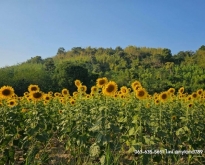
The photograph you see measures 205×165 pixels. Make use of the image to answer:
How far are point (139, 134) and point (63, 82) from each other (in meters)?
27.2

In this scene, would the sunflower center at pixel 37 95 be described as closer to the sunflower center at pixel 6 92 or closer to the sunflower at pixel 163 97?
the sunflower center at pixel 6 92

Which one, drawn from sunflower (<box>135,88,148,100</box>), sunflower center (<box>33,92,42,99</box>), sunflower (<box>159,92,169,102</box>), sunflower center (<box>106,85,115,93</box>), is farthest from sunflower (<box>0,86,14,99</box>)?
sunflower (<box>159,92,169,102</box>)

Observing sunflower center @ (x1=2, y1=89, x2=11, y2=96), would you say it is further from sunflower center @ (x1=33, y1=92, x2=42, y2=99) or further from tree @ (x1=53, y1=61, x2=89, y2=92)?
tree @ (x1=53, y1=61, x2=89, y2=92)

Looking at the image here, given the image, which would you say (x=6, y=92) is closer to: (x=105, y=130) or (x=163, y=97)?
(x=105, y=130)

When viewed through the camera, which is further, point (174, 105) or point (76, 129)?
point (174, 105)

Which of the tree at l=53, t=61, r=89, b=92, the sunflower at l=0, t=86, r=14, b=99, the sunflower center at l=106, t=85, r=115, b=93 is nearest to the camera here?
the sunflower center at l=106, t=85, r=115, b=93

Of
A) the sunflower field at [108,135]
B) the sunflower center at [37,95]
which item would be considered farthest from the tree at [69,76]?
the sunflower center at [37,95]

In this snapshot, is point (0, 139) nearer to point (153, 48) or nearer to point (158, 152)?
point (158, 152)

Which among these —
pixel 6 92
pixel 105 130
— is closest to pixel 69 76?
pixel 6 92

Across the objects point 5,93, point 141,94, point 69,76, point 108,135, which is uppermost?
point 69,76

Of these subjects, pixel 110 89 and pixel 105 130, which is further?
pixel 110 89

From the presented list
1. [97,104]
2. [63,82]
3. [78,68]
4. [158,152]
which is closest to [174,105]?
[97,104]

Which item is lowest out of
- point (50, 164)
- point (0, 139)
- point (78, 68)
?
point (50, 164)

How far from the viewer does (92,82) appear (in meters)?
31.5
